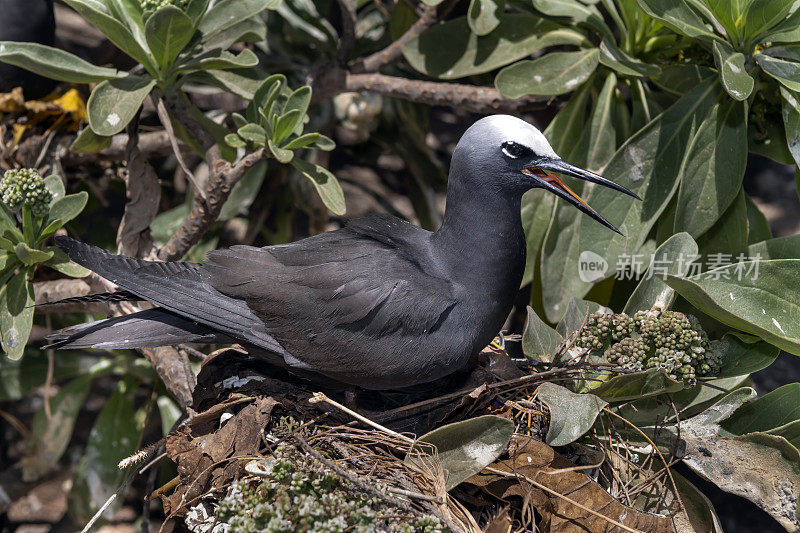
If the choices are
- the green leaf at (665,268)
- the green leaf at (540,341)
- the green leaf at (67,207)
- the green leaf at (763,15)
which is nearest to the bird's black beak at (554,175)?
the green leaf at (665,268)

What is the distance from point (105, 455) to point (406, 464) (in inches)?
59.0

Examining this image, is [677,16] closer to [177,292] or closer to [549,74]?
[549,74]

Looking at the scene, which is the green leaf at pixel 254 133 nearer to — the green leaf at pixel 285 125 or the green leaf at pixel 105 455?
the green leaf at pixel 285 125

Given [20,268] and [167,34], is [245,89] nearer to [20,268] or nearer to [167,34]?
[167,34]

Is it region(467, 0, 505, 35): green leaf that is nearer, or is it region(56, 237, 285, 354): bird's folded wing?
region(56, 237, 285, 354): bird's folded wing

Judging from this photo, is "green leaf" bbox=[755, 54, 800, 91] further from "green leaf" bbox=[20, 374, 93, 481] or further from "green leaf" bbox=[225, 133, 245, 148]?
"green leaf" bbox=[20, 374, 93, 481]

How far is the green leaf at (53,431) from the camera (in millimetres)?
2721

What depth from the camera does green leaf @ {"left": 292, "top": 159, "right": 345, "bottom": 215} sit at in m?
2.02

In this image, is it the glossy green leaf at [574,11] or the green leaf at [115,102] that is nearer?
the green leaf at [115,102]

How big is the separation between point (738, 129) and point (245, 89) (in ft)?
4.69

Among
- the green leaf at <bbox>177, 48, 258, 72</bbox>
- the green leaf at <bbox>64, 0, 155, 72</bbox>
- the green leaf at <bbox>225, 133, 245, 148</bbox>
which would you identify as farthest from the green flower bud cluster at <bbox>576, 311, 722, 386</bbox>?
the green leaf at <bbox>64, 0, 155, 72</bbox>

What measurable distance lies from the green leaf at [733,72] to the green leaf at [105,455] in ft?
7.30

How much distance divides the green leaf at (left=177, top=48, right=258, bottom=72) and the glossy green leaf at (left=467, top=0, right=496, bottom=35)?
68 centimetres

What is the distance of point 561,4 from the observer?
88.1 inches
